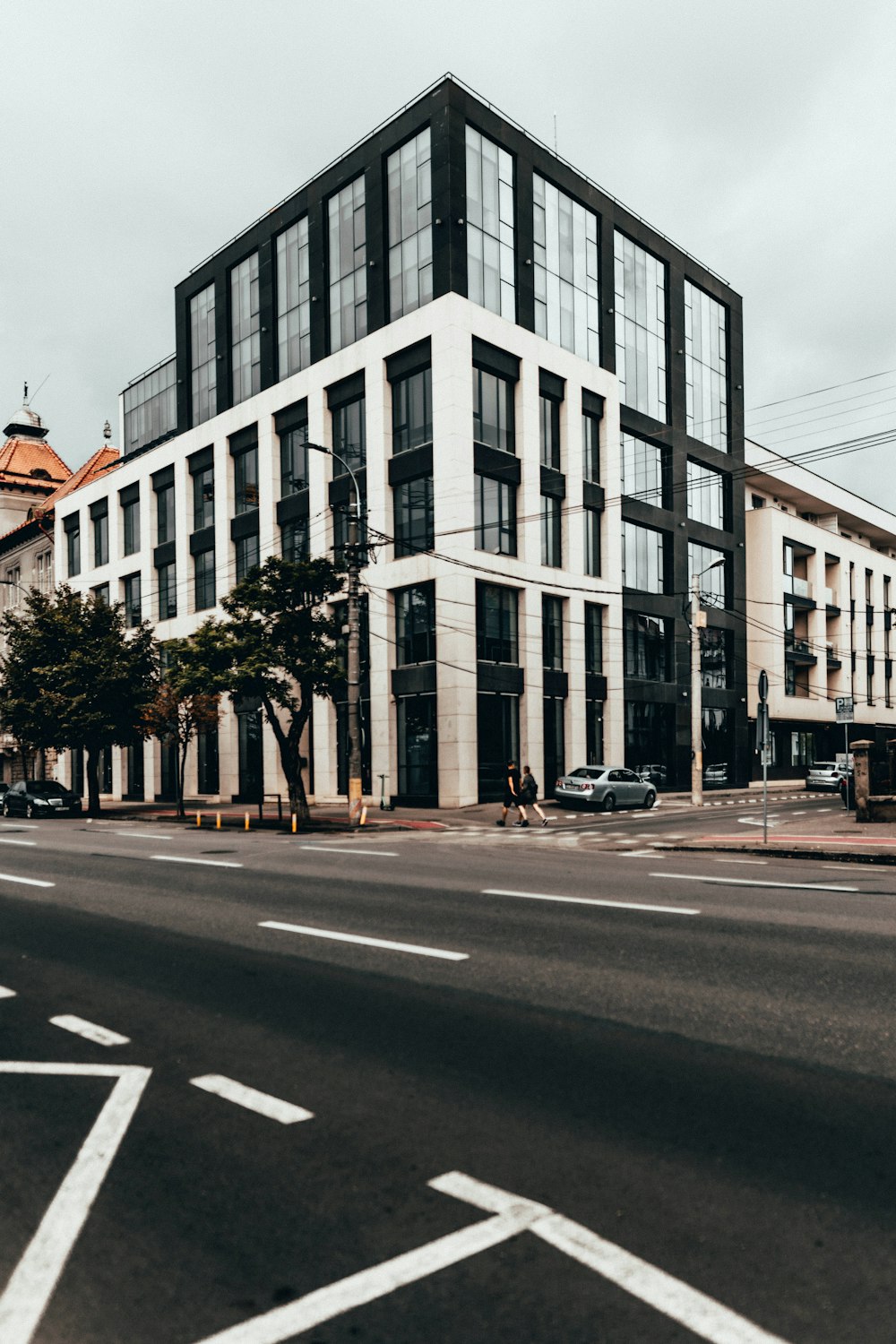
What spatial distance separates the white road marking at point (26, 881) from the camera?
44.2 feet

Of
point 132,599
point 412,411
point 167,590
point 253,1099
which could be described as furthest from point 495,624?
point 253,1099

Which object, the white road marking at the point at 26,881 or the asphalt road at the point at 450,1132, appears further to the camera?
the white road marking at the point at 26,881

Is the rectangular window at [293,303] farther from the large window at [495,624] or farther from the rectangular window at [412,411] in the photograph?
the large window at [495,624]

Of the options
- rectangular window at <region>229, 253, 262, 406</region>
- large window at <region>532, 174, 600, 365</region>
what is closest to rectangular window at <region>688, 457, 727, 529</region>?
large window at <region>532, 174, 600, 365</region>

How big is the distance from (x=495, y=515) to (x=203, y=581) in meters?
17.6

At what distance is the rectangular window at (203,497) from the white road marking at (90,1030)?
44.0 meters

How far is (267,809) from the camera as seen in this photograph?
39.0 m

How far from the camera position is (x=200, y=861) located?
53.8ft

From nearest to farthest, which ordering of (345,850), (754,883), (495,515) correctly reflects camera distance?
(754,883) → (345,850) → (495,515)

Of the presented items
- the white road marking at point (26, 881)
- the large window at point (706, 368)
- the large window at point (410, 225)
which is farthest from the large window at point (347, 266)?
the white road marking at point (26, 881)

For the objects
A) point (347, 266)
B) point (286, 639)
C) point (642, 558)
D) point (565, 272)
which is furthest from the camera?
point (642, 558)

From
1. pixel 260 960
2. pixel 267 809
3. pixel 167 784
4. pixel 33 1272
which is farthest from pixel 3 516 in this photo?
pixel 33 1272

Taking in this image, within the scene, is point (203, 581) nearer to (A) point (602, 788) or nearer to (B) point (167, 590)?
(B) point (167, 590)

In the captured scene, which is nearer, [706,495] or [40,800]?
[40,800]
